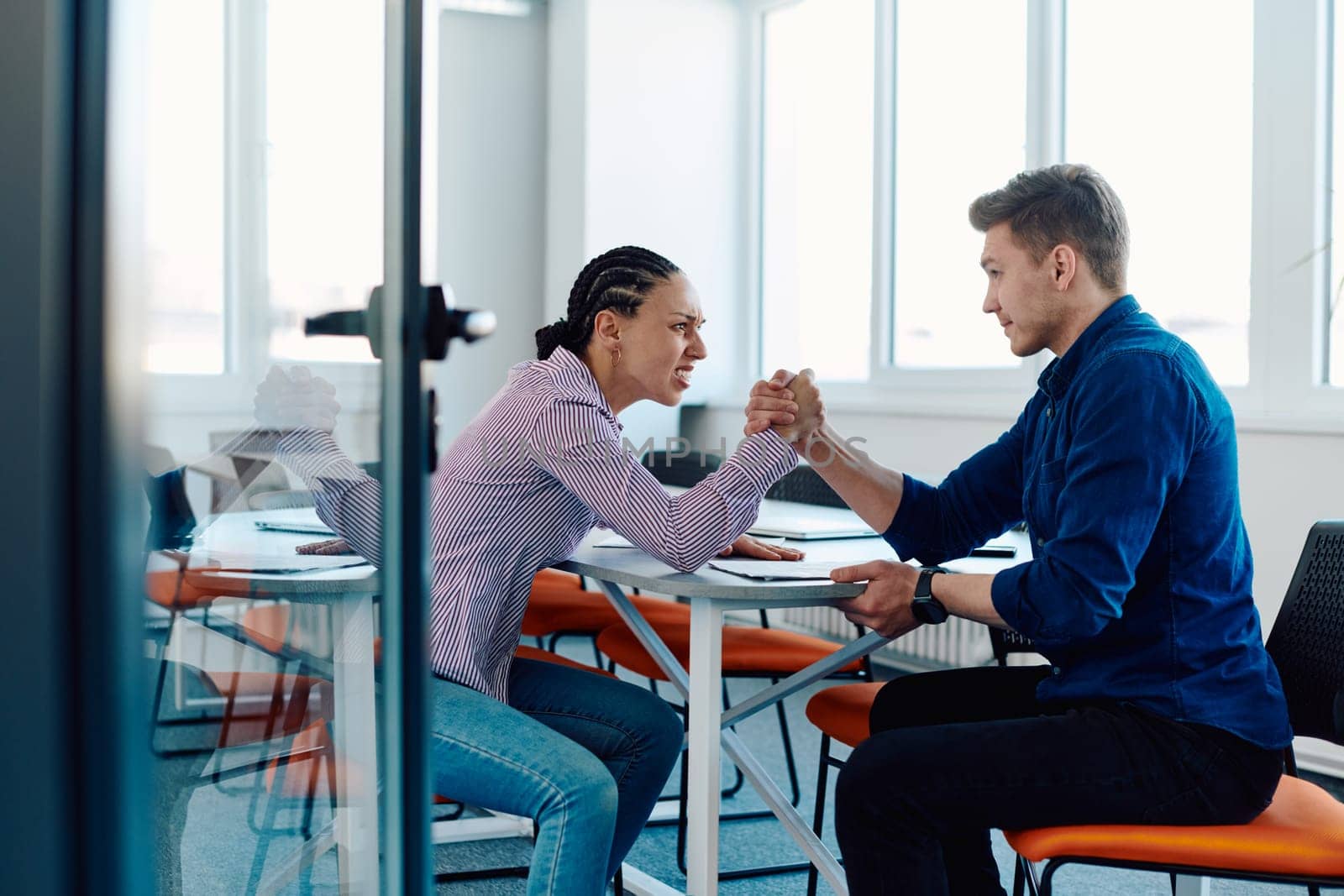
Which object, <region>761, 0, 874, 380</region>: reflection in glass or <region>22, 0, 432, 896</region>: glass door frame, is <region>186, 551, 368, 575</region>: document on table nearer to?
<region>22, 0, 432, 896</region>: glass door frame

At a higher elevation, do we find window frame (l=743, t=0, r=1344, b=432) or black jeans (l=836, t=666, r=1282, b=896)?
window frame (l=743, t=0, r=1344, b=432)

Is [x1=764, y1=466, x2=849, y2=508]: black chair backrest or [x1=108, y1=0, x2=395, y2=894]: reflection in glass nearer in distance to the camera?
[x1=108, y1=0, x2=395, y2=894]: reflection in glass

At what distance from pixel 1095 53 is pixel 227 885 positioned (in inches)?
155

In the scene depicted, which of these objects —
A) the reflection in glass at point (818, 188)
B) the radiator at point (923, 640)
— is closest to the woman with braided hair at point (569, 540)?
the radiator at point (923, 640)

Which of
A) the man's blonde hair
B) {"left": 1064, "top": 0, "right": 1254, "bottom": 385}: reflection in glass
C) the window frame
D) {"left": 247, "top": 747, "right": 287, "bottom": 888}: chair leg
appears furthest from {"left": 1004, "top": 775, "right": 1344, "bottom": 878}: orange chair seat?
{"left": 1064, "top": 0, "right": 1254, "bottom": 385}: reflection in glass

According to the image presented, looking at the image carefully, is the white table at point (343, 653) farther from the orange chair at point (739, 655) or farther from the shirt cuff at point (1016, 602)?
the orange chair at point (739, 655)

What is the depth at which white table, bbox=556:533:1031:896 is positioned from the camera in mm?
1743

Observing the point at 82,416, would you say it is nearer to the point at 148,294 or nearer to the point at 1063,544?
the point at 148,294

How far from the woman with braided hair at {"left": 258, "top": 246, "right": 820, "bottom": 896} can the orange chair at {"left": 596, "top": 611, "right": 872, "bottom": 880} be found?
0.45 metres

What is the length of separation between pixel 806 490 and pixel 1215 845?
71.3 inches

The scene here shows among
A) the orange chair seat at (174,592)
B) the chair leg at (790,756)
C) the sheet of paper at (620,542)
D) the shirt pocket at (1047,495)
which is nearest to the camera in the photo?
the orange chair seat at (174,592)

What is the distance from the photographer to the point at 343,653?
812 millimetres

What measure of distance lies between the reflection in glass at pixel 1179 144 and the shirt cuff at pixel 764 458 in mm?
2086

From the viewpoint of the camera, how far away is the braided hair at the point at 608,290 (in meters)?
2.04
